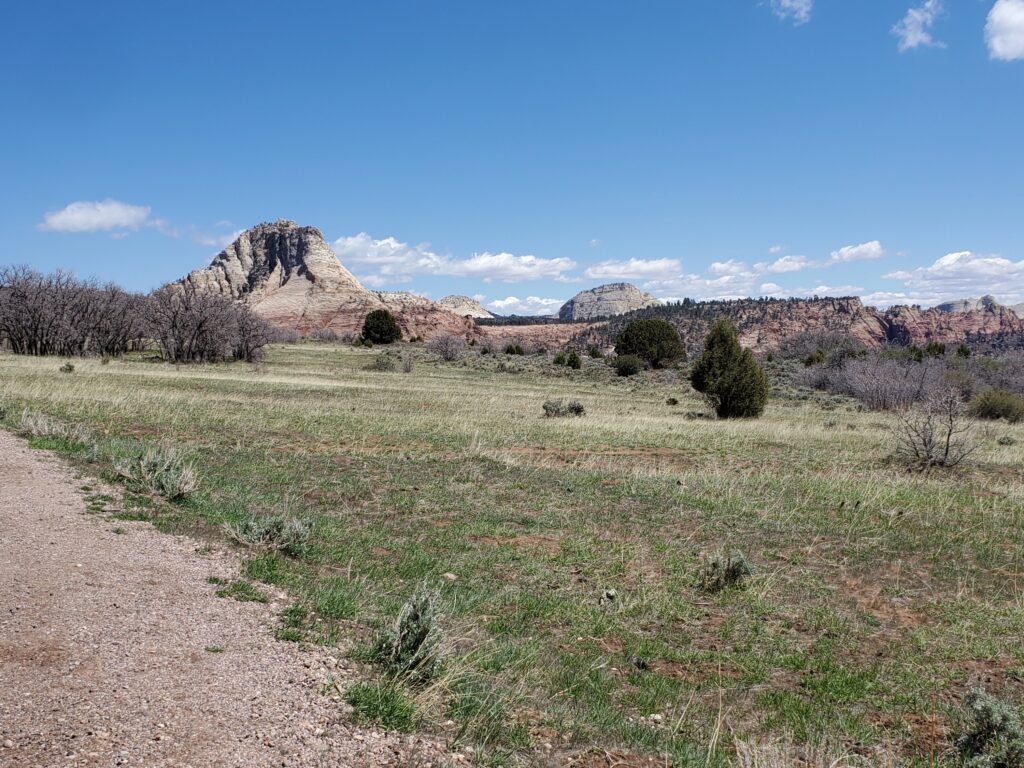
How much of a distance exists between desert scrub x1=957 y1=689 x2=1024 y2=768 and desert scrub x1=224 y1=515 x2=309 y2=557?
6244 mm

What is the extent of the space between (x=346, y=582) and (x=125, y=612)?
84.8 inches

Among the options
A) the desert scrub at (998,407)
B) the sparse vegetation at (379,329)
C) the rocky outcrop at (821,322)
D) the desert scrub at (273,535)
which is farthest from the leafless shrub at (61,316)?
the rocky outcrop at (821,322)

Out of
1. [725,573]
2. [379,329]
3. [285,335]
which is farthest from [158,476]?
[285,335]

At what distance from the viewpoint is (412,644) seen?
4.68 m

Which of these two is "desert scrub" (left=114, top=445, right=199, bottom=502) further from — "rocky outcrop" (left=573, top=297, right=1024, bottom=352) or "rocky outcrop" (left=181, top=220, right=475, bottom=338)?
"rocky outcrop" (left=573, top=297, right=1024, bottom=352)

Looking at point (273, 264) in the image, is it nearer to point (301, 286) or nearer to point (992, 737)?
point (301, 286)

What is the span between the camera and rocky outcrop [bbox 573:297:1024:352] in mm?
116750

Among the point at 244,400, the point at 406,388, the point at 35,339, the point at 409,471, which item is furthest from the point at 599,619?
the point at 35,339

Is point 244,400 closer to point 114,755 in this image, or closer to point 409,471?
point 409,471

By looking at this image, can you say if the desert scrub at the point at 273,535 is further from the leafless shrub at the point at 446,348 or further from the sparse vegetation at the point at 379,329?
the sparse vegetation at the point at 379,329

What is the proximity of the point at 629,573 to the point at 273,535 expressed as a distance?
4.20 m

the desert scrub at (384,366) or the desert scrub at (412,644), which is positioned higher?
the desert scrub at (384,366)

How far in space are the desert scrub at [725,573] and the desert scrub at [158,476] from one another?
691 cm

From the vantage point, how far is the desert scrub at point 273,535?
7.24m
